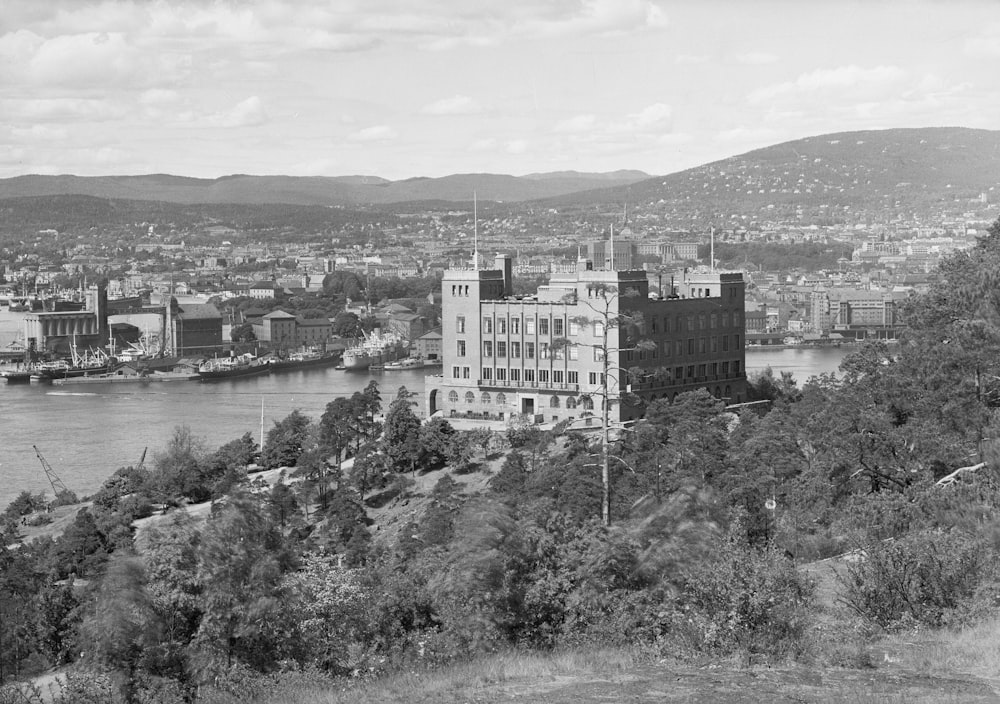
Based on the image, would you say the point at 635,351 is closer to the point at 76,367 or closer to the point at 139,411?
the point at 139,411

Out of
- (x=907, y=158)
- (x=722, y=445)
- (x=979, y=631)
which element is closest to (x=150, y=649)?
(x=979, y=631)

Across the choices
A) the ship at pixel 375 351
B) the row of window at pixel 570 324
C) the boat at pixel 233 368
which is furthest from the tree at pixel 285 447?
the ship at pixel 375 351

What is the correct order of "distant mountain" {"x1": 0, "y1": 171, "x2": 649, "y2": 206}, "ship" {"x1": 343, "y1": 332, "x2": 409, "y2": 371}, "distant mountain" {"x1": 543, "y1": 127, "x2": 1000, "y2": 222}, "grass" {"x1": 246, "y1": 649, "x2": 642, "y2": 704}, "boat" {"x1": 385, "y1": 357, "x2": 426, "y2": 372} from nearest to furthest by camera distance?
"grass" {"x1": 246, "y1": 649, "x2": 642, "y2": 704} → "boat" {"x1": 385, "y1": 357, "x2": 426, "y2": 372} → "ship" {"x1": 343, "y1": 332, "x2": 409, "y2": 371} → "distant mountain" {"x1": 543, "y1": 127, "x2": 1000, "y2": 222} → "distant mountain" {"x1": 0, "y1": 171, "x2": 649, "y2": 206}

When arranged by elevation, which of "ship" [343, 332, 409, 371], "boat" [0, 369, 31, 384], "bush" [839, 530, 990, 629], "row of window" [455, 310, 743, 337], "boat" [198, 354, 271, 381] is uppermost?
"row of window" [455, 310, 743, 337]

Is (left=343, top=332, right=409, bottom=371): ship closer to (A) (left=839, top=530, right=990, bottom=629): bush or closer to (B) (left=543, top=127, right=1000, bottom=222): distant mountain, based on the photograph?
(A) (left=839, top=530, right=990, bottom=629): bush

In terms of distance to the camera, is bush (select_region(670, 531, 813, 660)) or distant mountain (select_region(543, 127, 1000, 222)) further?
distant mountain (select_region(543, 127, 1000, 222))

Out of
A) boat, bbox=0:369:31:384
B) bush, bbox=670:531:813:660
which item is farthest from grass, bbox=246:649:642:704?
boat, bbox=0:369:31:384

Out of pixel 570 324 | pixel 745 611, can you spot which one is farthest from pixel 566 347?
pixel 745 611
